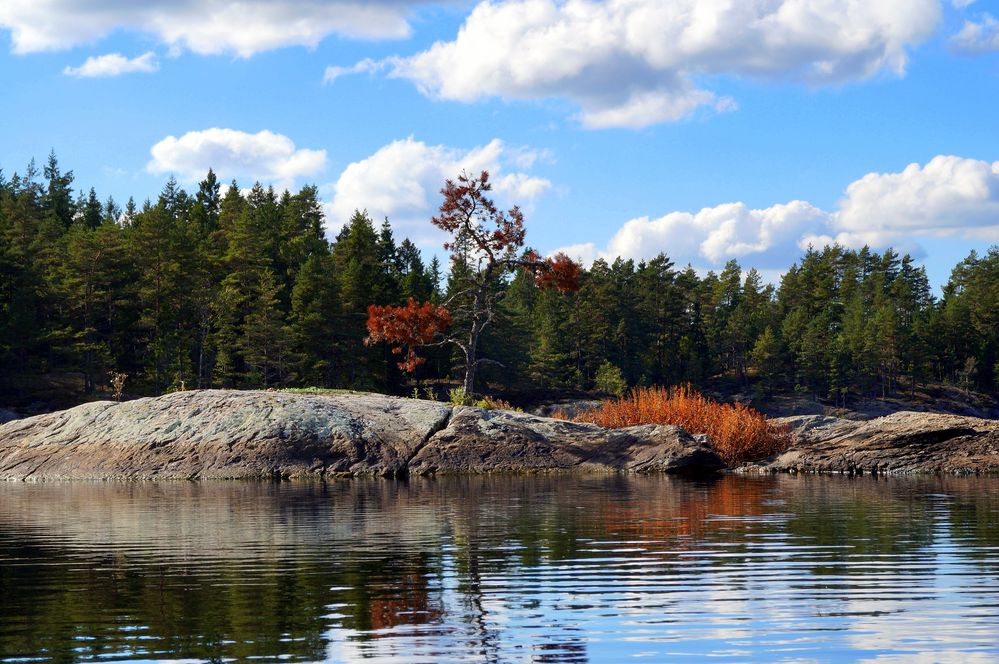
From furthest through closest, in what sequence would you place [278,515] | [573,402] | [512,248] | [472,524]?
1. [573,402]
2. [512,248]
3. [278,515]
4. [472,524]

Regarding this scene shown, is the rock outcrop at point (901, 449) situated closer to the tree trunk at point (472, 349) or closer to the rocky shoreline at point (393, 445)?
the rocky shoreline at point (393, 445)

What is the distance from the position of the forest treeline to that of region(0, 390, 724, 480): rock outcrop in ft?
57.7

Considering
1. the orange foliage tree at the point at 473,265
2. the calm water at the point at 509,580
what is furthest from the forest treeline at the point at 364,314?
the calm water at the point at 509,580

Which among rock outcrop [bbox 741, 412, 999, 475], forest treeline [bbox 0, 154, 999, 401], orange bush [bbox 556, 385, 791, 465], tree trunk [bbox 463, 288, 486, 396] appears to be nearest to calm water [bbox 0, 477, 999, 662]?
rock outcrop [bbox 741, 412, 999, 475]

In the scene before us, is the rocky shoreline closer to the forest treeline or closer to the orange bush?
the orange bush

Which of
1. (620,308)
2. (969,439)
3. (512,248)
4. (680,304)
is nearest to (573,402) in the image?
(620,308)

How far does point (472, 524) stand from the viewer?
15125 mm

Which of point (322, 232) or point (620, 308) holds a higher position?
point (322, 232)

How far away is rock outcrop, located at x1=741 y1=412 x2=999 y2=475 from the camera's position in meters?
26.0

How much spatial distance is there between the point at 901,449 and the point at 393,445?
1187cm

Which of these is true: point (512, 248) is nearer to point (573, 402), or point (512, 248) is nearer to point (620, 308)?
point (573, 402)

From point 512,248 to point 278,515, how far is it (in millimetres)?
18304

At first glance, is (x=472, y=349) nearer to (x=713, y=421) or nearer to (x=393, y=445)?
(x=393, y=445)

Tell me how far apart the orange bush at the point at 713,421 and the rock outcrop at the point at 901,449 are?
0.78 m
